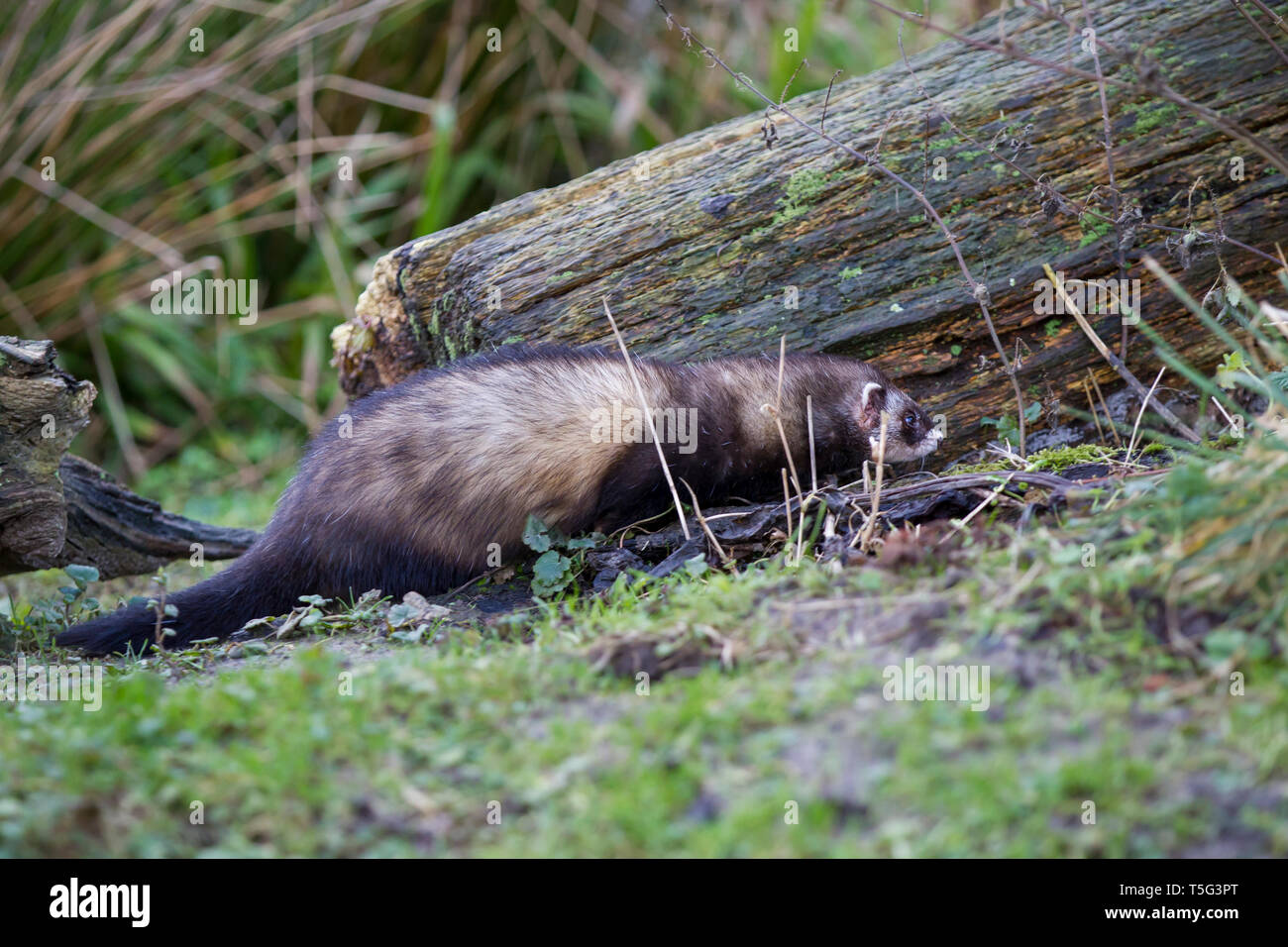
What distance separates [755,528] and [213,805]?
7.13 ft

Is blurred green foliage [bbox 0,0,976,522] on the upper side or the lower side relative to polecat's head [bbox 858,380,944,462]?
upper

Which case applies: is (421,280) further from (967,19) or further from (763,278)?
(967,19)

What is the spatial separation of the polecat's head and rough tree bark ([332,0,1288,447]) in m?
0.27

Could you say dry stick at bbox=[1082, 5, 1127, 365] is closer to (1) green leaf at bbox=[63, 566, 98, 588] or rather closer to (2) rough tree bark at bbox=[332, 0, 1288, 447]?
(2) rough tree bark at bbox=[332, 0, 1288, 447]

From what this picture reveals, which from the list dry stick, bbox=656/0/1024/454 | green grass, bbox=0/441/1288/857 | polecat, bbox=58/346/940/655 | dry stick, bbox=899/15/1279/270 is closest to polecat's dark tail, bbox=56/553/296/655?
polecat, bbox=58/346/940/655

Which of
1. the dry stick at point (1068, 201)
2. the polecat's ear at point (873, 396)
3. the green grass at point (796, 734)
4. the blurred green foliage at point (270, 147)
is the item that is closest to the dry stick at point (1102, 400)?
the dry stick at point (1068, 201)

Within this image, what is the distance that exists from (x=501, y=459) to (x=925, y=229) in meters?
1.96

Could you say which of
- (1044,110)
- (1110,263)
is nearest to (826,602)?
(1110,263)

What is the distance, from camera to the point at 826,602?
3.04 metres

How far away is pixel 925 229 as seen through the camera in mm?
4766

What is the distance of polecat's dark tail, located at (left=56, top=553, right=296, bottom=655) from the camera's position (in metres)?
4.18

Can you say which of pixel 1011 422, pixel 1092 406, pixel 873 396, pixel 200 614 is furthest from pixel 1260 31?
pixel 200 614

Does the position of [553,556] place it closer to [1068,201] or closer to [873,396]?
[873,396]

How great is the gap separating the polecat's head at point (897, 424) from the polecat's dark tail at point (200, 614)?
2351 millimetres
